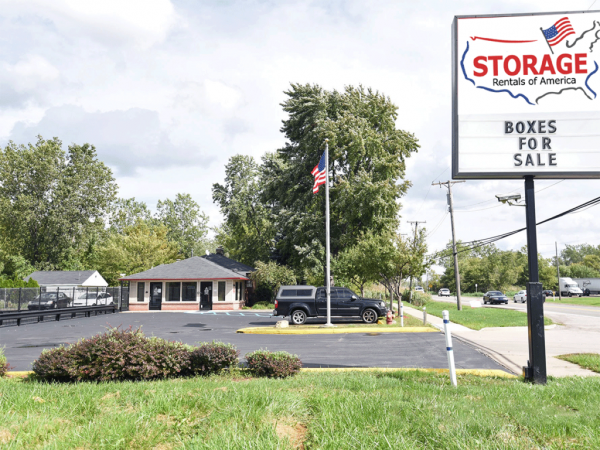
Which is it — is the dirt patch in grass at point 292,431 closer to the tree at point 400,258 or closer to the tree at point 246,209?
the tree at point 400,258

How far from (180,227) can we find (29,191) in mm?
24597

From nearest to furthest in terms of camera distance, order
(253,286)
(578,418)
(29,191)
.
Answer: (578,418) < (253,286) < (29,191)

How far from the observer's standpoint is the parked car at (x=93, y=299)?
35.2 metres

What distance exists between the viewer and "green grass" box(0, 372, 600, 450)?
13.8 ft

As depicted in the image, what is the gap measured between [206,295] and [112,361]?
103 feet

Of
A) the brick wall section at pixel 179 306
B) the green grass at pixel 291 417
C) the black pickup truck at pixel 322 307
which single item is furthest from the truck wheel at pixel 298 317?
the brick wall section at pixel 179 306

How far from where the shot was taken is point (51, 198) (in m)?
56.1

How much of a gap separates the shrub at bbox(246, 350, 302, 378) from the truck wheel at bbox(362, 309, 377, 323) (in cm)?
1431

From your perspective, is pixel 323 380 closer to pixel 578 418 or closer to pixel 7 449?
pixel 578 418

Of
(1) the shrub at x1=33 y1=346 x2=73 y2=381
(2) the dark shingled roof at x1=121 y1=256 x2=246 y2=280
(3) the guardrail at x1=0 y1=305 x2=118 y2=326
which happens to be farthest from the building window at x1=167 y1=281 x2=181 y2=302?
Result: (1) the shrub at x1=33 y1=346 x2=73 y2=381

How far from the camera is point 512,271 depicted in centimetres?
8431

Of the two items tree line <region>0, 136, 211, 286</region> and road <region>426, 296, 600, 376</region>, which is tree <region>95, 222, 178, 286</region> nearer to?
tree line <region>0, 136, 211, 286</region>

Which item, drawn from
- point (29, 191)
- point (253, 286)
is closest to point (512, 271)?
point (253, 286)

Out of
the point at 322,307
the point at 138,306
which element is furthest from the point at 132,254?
the point at 322,307
